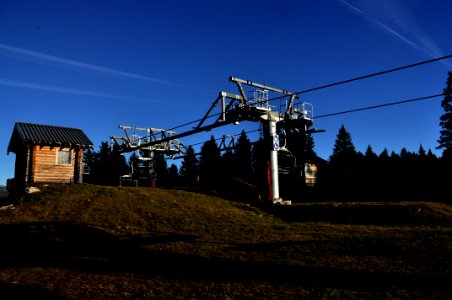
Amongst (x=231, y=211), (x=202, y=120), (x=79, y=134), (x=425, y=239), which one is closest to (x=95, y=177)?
(x=79, y=134)

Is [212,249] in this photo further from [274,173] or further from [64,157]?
[64,157]

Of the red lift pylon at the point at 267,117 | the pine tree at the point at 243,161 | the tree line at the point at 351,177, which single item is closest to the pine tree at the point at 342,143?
the pine tree at the point at 243,161

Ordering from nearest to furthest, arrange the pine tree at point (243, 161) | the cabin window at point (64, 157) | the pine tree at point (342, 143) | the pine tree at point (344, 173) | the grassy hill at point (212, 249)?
the grassy hill at point (212, 249) < the cabin window at point (64, 157) < the pine tree at point (344, 173) < the pine tree at point (243, 161) < the pine tree at point (342, 143)

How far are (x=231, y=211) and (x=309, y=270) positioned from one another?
12344mm

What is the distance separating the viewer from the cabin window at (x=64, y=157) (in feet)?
89.2

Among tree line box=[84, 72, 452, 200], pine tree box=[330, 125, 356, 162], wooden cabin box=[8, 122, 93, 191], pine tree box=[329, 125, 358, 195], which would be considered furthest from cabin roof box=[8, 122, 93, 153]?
pine tree box=[330, 125, 356, 162]

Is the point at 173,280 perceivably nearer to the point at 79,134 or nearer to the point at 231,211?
the point at 231,211

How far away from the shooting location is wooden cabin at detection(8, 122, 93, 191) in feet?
84.7

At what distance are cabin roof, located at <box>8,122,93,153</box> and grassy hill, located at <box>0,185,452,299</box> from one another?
16.9 feet

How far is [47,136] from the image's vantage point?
2708cm

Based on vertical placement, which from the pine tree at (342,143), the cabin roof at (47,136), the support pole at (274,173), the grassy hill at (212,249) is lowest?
the grassy hill at (212,249)

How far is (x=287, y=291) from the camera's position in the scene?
25.7 feet

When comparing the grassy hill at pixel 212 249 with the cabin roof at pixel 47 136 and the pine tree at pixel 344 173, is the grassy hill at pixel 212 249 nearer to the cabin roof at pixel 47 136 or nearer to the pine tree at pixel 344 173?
the cabin roof at pixel 47 136

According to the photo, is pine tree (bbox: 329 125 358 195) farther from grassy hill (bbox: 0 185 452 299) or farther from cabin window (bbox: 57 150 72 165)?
cabin window (bbox: 57 150 72 165)
